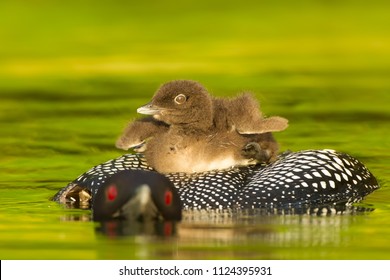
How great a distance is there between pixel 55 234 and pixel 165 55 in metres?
12.9

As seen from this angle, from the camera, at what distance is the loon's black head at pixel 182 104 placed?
10867 mm

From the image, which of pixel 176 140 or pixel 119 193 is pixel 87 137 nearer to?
pixel 176 140

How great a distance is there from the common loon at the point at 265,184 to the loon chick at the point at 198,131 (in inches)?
3.9

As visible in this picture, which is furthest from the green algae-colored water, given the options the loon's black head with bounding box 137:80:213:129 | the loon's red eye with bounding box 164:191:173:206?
the loon's black head with bounding box 137:80:213:129

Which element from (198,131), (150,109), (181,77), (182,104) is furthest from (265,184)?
(181,77)

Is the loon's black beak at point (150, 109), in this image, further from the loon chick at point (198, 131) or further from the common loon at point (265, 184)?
the common loon at point (265, 184)

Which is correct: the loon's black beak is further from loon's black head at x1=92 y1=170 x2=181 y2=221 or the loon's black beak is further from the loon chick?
loon's black head at x1=92 y1=170 x2=181 y2=221

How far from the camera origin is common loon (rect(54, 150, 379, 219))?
10.6 m

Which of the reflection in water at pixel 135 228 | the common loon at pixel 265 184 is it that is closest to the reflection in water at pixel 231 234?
the reflection in water at pixel 135 228

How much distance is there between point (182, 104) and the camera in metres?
10.9

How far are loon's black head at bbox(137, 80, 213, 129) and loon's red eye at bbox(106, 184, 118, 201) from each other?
1243mm

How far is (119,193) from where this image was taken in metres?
9.61

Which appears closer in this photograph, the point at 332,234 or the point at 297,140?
the point at 332,234
